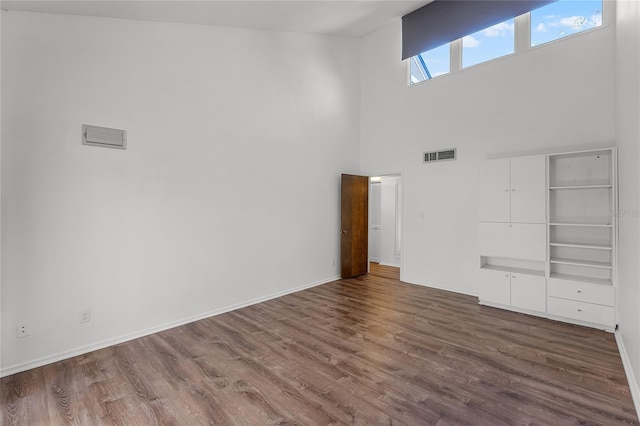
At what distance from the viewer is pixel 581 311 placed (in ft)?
11.6

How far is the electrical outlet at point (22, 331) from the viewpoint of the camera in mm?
2600

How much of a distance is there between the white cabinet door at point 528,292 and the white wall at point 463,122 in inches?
27.7

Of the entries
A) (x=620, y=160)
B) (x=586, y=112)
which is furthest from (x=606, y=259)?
(x=586, y=112)

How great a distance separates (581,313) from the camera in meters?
3.53

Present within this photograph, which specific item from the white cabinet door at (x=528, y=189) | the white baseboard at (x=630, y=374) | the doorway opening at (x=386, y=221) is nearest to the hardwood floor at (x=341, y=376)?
the white baseboard at (x=630, y=374)

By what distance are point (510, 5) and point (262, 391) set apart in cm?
570

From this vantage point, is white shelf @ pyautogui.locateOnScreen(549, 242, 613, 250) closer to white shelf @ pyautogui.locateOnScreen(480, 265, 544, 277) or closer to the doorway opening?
white shelf @ pyautogui.locateOnScreen(480, 265, 544, 277)

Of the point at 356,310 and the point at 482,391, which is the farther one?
the point at 356,310

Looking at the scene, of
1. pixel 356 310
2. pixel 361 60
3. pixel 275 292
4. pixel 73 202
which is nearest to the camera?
pixel 73 202

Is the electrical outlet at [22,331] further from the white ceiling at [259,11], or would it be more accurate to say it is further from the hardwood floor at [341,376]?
the white ceiling at [259,11]

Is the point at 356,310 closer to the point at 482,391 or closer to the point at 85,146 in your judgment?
the point at 482,391

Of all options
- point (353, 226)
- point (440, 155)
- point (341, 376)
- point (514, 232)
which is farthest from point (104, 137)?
point (514, 232)

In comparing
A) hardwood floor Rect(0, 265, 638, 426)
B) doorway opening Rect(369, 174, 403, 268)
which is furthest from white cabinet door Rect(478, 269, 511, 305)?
doorway opening Rect(369, 174, 403, 268)

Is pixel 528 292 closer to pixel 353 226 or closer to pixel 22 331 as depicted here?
pixel 353 226
